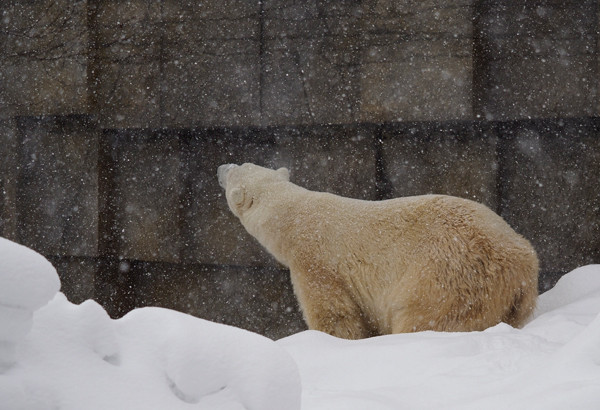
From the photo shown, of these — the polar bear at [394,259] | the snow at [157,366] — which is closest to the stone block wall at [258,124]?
the polar bear at [394,259]

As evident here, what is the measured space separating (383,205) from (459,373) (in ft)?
6.31

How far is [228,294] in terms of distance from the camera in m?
5.80

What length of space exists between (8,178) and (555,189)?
4.49m

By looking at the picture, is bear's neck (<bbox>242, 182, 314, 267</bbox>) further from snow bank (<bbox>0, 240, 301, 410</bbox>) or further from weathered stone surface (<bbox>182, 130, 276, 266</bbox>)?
snow bank (<bbox>0, 240, 301, 410</bbox>)

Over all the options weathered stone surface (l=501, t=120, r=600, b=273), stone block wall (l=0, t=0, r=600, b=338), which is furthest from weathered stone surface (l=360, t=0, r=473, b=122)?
weathered stone surface (l=501, t=120, r=600, b=273)

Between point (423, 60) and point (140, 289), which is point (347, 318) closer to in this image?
point (423, 60)

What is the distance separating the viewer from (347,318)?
161 inches

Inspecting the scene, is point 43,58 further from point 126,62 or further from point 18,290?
point 18,290

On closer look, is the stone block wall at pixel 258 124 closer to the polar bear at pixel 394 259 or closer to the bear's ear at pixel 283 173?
the bear's ear at pixel 283 173

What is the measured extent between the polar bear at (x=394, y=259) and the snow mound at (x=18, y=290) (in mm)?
2704

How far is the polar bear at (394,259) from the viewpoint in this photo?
3580mm

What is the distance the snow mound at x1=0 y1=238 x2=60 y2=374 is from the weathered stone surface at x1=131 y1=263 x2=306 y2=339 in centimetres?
439

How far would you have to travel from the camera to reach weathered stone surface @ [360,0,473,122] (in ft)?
16.4

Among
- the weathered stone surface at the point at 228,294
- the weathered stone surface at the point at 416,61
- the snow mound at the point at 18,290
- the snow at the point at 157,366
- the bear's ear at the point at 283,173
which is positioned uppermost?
the weathered stone surface at the point at 416,61
